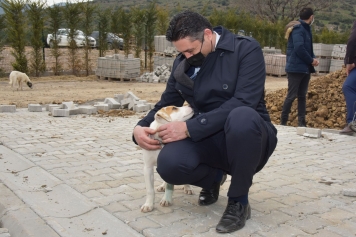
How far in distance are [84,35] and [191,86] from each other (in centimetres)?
1668

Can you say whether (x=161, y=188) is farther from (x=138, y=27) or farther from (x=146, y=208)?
(x=138, y=27)

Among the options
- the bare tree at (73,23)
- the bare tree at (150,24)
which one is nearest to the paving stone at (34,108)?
the bare tree at (73,23)

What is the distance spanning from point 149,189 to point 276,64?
19.6 m

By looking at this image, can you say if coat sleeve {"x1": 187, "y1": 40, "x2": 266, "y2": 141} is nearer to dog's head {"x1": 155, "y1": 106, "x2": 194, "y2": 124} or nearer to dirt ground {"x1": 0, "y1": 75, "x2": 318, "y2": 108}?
dog's head {"x1": 155, "y1": 106, "x2": 194, "y2": 124}

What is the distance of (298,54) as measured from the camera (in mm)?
7680

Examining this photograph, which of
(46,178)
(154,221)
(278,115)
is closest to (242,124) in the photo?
(154,221)

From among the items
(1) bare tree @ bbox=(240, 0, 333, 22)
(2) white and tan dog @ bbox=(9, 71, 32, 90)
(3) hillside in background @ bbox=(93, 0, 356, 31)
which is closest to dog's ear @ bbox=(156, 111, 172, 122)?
(2) white and tan dog @ bbox=(9, 71, 32, 90)

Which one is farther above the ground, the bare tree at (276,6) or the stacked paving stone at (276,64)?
the bare tree at (276,6)

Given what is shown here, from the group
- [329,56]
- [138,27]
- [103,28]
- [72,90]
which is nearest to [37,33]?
[103,28]

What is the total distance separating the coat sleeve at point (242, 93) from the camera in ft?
10.2

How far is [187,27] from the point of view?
3.10m

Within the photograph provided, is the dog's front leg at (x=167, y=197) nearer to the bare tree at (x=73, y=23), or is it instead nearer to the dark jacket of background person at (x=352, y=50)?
the dark jacket of background person at (x=352, y=50)

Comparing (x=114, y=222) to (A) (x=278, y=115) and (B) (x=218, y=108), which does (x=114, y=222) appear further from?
(A) (x=278, y=115)

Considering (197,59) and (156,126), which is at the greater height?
(197,59)
